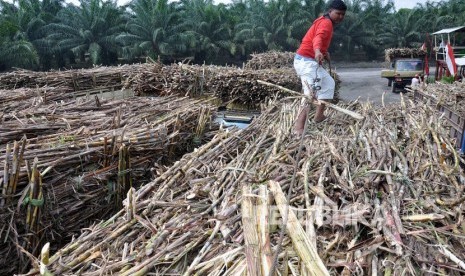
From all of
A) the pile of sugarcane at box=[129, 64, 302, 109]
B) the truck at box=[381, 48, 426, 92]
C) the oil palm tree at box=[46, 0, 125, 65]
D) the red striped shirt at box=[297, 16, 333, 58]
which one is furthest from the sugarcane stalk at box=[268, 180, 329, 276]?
the oil palm tree at box=[46, 0, 125, 65]

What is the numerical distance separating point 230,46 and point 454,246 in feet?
97.2

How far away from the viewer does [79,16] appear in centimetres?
2697

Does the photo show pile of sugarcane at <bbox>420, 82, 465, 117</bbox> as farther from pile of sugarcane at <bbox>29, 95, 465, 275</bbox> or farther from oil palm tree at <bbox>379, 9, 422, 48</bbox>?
oil palm tree at <bbox>379, 9, 422, 48</bbox>

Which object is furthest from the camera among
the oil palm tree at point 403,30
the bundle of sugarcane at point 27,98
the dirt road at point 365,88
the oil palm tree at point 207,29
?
the oil palm tree at point 403,30

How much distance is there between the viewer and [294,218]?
2033 millimetres

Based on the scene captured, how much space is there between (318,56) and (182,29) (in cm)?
2599

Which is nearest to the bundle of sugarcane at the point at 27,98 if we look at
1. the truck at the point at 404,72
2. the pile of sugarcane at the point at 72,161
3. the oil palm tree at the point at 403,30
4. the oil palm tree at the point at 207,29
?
the pile of sugarcane at the point at 72,161

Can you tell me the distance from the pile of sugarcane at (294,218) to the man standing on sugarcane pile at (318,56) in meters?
1.23

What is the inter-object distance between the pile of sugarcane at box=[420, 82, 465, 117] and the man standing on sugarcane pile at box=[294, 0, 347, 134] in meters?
1.83

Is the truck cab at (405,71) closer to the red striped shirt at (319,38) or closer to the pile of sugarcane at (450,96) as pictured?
the pile of sugarcane at (450,96)

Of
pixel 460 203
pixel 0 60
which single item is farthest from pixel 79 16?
pixel 460 203

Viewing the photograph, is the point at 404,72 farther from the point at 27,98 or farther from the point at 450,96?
the point at 27,98

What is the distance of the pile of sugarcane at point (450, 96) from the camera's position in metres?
5.49

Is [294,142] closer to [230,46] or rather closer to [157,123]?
[157,123]
